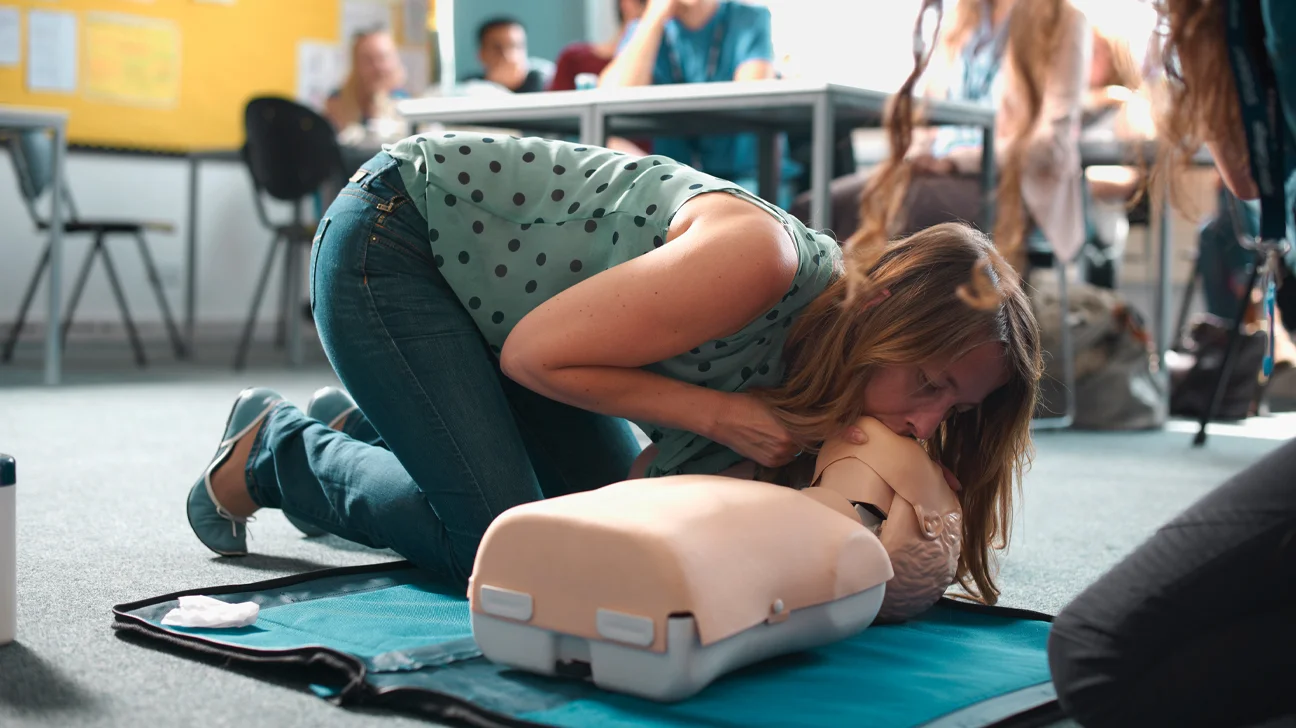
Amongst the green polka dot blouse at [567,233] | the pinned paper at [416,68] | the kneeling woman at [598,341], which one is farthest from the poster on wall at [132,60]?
the green polka dot blouse at [567,233]

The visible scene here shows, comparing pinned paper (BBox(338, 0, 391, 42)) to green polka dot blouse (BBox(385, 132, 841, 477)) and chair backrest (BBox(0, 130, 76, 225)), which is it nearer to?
chair backrest (BBox(0, 130, 76, 225))

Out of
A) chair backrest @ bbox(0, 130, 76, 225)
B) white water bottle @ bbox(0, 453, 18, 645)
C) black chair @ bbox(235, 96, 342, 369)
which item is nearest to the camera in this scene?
white water bottle @ bbox(0, 453, 18, 645)

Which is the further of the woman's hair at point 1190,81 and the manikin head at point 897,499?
the manikin head at point 897,499

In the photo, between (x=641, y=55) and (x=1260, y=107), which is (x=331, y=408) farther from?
(x=641, y=55)

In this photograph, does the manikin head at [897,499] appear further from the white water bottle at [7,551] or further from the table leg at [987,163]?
the table leg at [987,163]

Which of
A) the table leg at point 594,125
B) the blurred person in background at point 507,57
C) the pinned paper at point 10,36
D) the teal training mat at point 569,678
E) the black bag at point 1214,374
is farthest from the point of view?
the blurred person in background at point 507,57

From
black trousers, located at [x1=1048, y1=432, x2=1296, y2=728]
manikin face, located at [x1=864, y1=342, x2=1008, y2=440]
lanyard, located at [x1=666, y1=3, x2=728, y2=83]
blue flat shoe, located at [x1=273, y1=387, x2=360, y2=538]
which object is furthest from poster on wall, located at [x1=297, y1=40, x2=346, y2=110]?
black trousers, located at [x1=1048, y1=432, x2=1296, y2=728]

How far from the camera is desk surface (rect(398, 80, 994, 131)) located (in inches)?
106

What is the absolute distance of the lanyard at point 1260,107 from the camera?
3.43 ft

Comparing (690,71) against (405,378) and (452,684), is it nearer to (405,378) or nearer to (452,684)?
(405,378)

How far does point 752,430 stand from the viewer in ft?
4.37

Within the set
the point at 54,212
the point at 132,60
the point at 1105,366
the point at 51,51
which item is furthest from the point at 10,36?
the point at 1105,366

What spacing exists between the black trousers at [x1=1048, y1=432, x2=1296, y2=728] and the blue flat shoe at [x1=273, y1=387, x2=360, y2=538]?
1111mm

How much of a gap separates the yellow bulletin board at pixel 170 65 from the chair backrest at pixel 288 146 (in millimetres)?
1112
